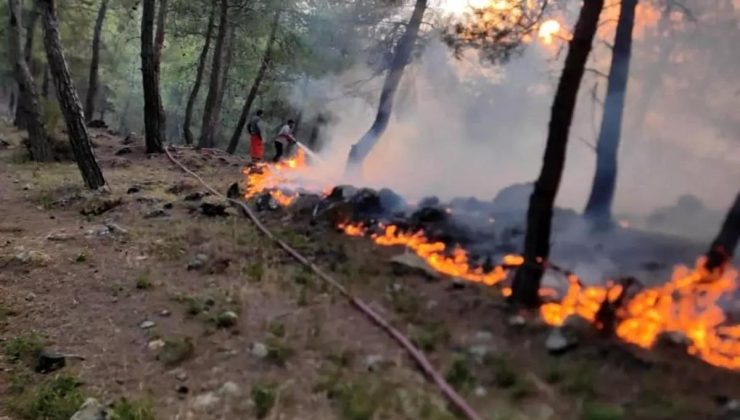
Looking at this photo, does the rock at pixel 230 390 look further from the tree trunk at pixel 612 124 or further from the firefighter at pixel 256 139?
the firefighter at pixel 256 139

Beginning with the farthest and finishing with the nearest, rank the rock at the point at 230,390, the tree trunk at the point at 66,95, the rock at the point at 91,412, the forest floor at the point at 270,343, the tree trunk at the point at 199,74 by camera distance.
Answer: the tree trunk at the point at 199,74, the tree trunk at the point at 66,95, the rock at the point at 230,390, the forest floor at the point at 270,343, the rock at the point at 91,412

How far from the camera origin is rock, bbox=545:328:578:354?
5.27 metres

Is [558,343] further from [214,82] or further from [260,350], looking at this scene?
[214,82]

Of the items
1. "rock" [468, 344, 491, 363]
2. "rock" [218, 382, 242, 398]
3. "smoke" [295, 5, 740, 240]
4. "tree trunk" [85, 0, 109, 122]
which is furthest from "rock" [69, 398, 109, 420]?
"tree trunk" [85, 0, 109, 122]

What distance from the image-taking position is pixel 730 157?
10242 millimetres

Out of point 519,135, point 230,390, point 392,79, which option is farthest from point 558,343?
point 519,135

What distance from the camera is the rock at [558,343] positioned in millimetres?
5270

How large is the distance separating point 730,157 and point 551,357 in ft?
22.8

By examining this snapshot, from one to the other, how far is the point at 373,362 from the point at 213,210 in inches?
229

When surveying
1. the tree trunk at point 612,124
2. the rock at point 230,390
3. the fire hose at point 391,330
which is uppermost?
the tree trunk at point 612,124

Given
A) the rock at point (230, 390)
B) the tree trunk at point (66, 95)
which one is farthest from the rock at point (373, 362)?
the tree trunk at point (66, 95)

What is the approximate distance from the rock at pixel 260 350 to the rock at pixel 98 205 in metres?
6.08

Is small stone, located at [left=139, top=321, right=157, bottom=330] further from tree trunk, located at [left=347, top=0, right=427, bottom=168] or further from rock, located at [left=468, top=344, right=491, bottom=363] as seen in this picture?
tree trunk, located at [left=347, top=0, right=427, bottom=168]

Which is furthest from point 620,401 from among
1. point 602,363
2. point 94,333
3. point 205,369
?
point 94,333
